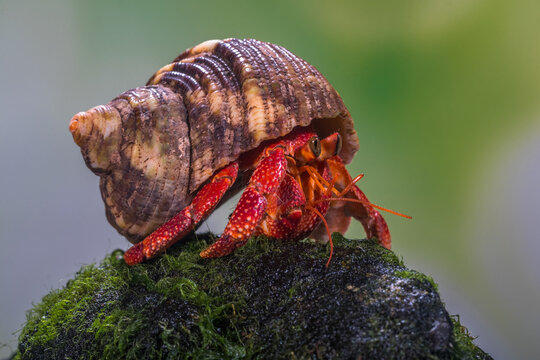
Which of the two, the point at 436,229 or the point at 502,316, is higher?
the point at 436,229

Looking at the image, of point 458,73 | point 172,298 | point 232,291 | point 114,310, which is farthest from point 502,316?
point 114,310

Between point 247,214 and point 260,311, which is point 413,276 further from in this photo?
point 247,214

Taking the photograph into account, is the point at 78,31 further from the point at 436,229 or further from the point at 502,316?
the point at 502,316

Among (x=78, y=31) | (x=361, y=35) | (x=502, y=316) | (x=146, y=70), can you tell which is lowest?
(x=502, y=316)

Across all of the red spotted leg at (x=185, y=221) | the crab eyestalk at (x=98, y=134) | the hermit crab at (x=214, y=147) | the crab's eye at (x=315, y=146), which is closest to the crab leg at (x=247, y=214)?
the hermit crab at (x=214, y=147)

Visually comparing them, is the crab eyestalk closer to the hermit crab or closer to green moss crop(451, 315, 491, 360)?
the hermit crab

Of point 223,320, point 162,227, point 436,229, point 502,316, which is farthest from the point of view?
point 436,229

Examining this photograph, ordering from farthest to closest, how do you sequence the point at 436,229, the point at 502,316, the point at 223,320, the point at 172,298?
the point at 436,229 → the point at 502,316 → the point at 172,298 → the point at 223,320

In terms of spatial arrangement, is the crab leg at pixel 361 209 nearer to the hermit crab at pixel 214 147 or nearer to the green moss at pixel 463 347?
the hermit crab at pixel 214 147
